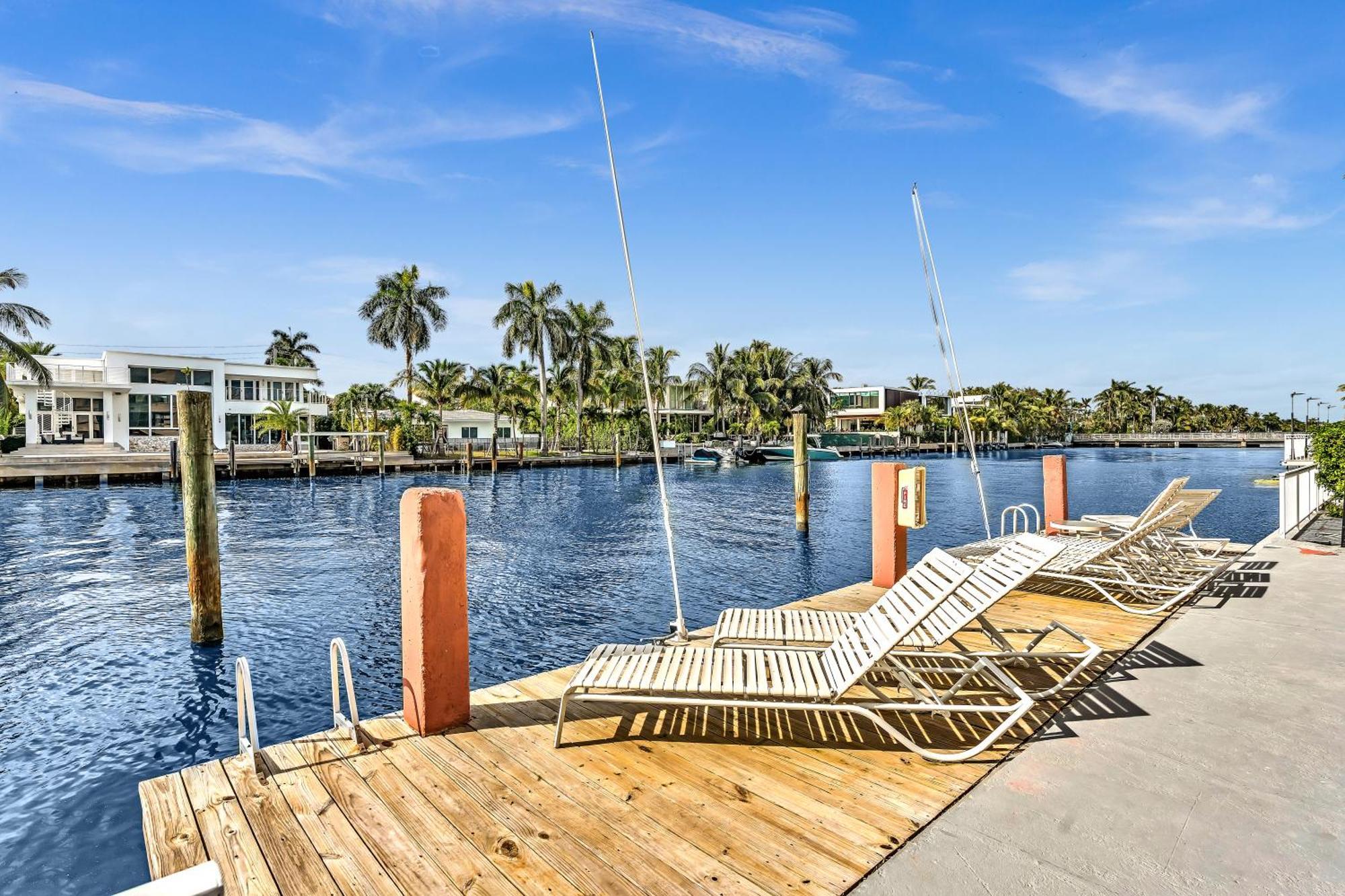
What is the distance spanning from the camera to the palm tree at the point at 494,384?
6531cm

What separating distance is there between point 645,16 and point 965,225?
407 inches

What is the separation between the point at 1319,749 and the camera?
11.9 feet

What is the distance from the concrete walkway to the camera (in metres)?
2.58

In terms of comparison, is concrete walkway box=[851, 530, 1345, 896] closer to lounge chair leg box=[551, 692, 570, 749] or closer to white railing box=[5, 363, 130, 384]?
lounge chair leg box=[551, 692, 570, 749]

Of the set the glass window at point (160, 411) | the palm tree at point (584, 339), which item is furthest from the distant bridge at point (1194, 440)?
the glass window at point (160, 411)

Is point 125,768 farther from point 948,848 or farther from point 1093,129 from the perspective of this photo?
point 1093,129

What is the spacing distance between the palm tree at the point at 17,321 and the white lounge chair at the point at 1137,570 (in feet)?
135

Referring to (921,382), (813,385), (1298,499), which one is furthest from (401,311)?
(921,382)

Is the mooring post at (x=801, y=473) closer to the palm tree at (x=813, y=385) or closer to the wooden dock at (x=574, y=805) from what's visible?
the wooden dock at (x=574, y=805)

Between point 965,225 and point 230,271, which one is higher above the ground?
point 230,271

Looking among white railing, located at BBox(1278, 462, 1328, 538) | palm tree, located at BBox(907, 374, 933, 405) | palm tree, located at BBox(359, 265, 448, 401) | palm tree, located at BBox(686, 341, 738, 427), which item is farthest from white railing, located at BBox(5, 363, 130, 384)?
palm tree, located at BBox(907, 374, 933, 405)

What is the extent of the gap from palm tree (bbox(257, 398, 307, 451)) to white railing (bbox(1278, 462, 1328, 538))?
2189 inches

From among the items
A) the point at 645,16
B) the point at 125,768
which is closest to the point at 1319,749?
the point at 125,768

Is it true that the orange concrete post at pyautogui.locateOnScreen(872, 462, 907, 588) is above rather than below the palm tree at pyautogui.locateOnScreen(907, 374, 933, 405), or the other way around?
below
